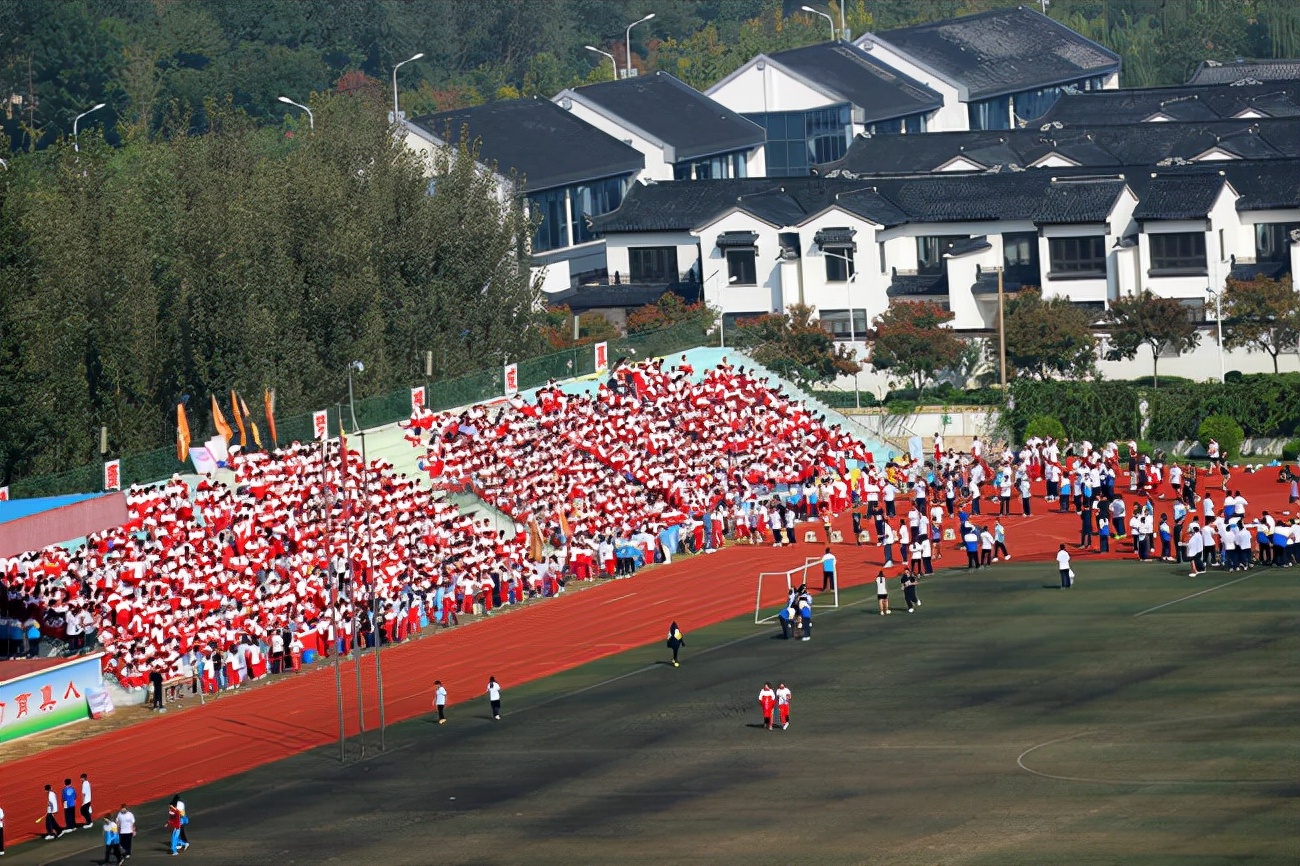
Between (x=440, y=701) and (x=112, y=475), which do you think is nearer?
(x=440, y=701)

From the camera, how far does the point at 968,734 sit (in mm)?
49125

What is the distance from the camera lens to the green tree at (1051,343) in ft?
306

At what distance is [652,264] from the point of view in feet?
364

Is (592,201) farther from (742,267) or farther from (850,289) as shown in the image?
(850,289)

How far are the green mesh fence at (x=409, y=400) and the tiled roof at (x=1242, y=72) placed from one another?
69.8 metres

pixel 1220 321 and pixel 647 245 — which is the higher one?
pixel 647 245

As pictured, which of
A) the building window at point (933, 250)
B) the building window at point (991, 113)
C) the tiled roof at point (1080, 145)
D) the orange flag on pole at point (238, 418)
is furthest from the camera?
the building window at point (991, 113)

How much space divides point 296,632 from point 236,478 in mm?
6725

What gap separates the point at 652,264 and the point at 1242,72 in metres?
54.5

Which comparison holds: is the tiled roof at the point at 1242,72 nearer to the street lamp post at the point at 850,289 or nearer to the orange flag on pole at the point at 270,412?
the street lamp post at the point at 850,289

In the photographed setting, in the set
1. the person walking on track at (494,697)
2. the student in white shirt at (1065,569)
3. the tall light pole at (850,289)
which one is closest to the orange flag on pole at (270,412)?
the person walking on track at (494,697)

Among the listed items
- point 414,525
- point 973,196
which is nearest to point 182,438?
point 414,525

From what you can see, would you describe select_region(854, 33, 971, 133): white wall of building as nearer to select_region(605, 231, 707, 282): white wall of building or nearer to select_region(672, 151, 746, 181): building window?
select_region(672, 151, 746, 181): building window

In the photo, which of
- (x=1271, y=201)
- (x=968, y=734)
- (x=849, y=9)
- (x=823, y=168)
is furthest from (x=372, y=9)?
(x=968, y=734)
